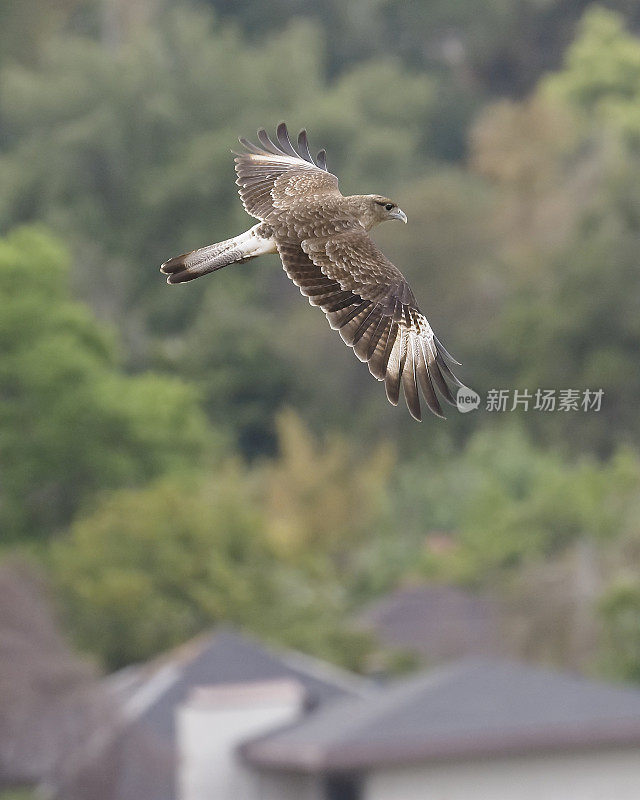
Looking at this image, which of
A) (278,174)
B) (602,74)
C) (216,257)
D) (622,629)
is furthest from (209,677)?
(602,74)

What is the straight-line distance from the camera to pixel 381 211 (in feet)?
26.9

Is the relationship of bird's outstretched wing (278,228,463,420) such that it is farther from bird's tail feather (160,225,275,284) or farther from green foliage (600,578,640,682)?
green foliage (600,578,640,682)

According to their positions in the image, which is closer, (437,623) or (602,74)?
(437,623)

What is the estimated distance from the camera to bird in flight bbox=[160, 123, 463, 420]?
25.4 ft

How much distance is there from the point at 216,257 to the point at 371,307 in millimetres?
575

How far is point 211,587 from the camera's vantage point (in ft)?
100

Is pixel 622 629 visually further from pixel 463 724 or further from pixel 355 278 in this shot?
pixel 355 278

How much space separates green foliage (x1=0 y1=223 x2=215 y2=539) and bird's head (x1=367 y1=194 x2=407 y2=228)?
10461 millimetres

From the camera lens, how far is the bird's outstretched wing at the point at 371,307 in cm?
781

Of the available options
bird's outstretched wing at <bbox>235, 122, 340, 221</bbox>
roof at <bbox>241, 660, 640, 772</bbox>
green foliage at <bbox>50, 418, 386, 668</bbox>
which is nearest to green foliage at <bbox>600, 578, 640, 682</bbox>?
green foliage at <bbox>50, 418, 386, 668</bbox>

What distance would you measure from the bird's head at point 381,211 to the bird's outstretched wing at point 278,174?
325mm

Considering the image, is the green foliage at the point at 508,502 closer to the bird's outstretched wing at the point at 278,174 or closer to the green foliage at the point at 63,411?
the green foliage at the point at 63,411

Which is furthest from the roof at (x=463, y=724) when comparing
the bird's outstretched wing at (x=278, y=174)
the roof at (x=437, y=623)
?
the bird's outstretched wing at (x=278, y=174)

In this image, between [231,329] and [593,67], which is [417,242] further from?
[593,67]
